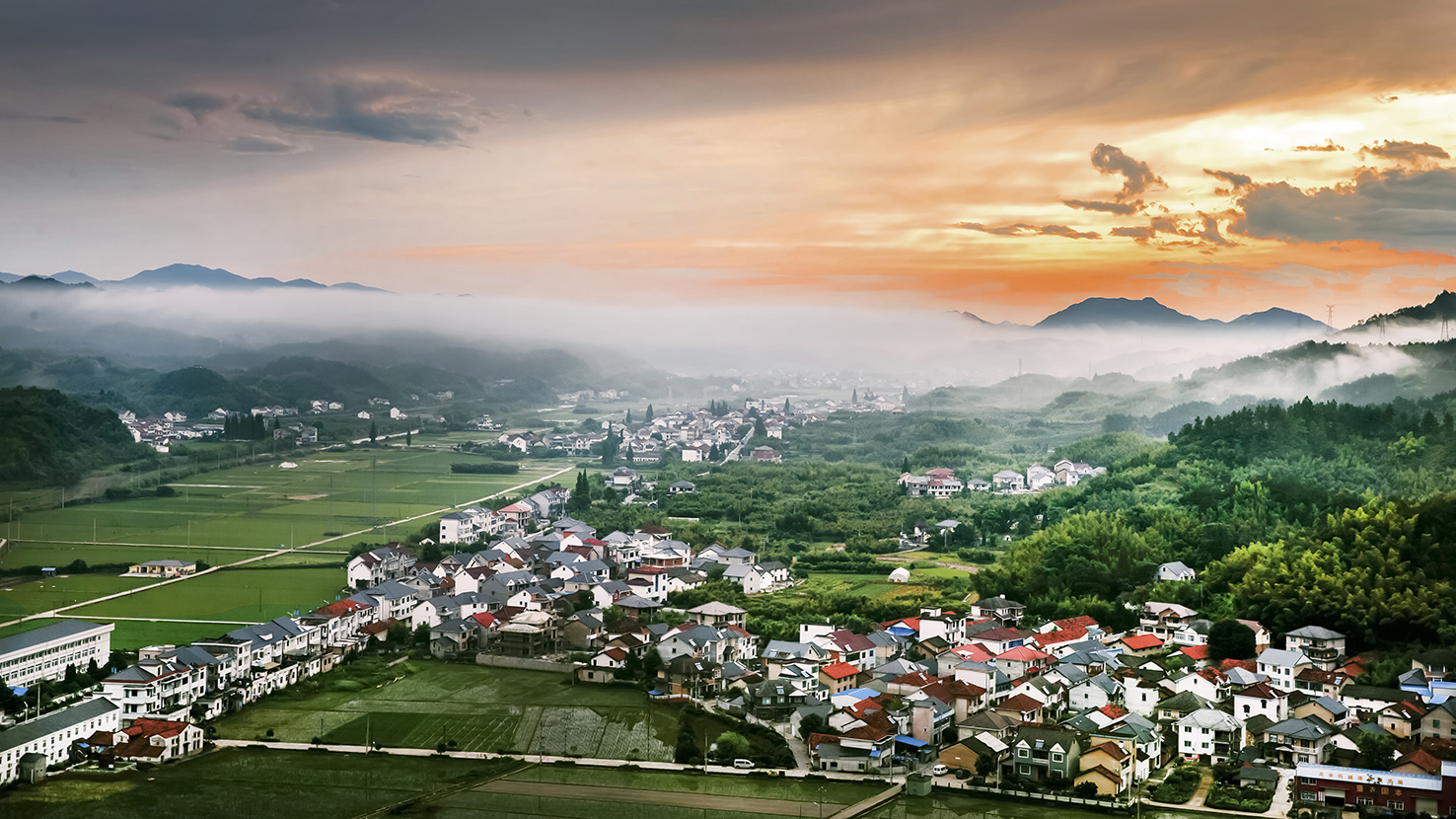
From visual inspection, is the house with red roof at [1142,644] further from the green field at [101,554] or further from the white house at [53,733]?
the green field at [101,554]

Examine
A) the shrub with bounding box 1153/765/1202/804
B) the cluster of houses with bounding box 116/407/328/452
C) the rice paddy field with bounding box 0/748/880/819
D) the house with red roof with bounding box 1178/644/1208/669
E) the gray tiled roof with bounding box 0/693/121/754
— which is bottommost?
the shrub with bounding box 1153/765/1202/804

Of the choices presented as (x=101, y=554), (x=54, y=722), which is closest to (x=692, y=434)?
(x=101, y=554)

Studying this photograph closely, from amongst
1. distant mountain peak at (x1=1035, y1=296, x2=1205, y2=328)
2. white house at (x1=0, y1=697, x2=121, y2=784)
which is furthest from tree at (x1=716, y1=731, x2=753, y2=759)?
distant mountain peak at (x1=1035, y1=296, x2=1205, y2=328)

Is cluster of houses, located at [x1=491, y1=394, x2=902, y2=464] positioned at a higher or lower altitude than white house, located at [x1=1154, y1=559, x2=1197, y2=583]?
higher

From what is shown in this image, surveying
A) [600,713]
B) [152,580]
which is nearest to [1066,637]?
[600,713]

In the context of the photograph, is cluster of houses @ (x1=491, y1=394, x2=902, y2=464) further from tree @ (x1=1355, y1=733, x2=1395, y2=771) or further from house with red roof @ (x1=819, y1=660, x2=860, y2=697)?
tree @ (x1=1355, y1=733, x2=1395, y2=771)

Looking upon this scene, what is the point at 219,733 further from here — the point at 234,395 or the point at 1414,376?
the point at 1414,376
